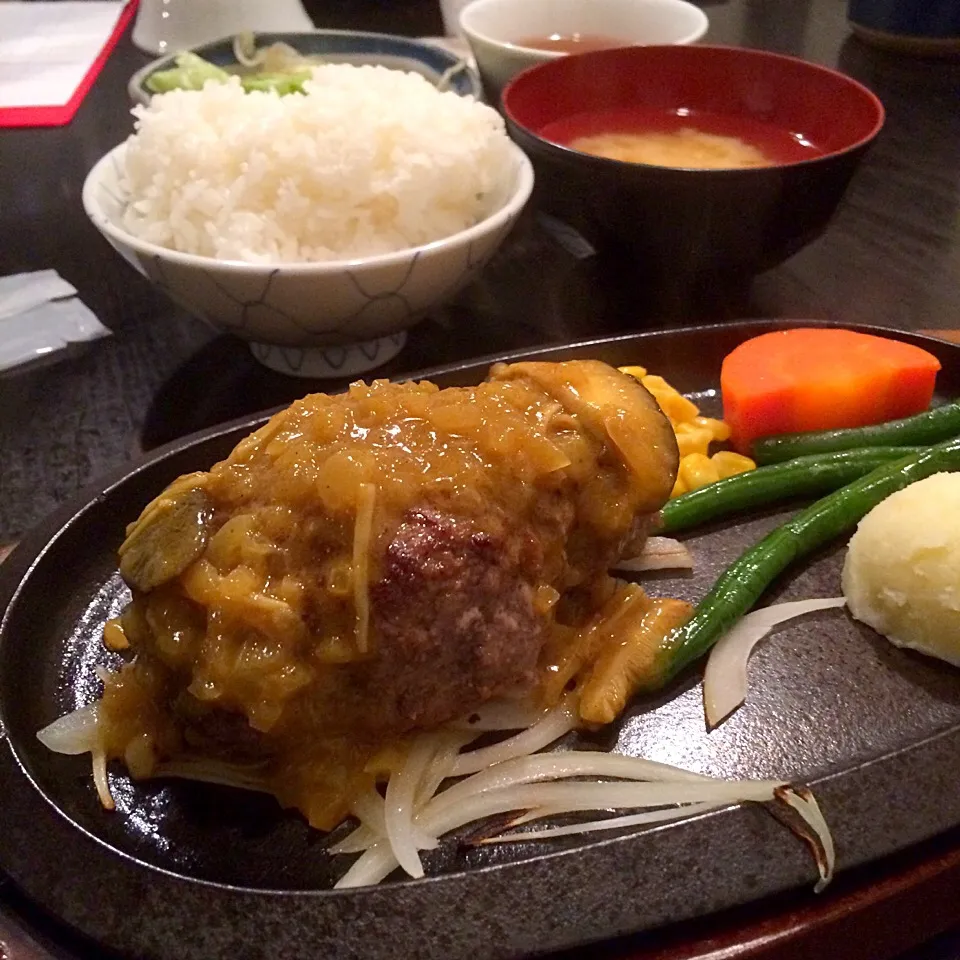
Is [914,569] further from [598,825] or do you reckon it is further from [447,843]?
[447,843]

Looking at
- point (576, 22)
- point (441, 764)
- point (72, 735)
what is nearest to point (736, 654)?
point (441, 764)

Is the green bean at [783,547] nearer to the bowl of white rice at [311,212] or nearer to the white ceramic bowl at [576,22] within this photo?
the bowl of white rice at [311,212]

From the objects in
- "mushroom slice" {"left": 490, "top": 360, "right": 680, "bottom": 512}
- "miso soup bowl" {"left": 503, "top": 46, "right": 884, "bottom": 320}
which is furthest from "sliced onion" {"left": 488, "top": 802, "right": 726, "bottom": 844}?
"miso soup bowl" {"left": 503, "top": 46, "right": 884, "bottom": 320}

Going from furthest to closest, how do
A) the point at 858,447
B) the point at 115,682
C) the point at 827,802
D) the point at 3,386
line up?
the point at 3,386 < the point at 858,447 < the point at 115,682 < the point at 827,802

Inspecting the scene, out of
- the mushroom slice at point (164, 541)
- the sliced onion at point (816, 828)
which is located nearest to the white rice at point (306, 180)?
the mushroom slice at point (164, 541)

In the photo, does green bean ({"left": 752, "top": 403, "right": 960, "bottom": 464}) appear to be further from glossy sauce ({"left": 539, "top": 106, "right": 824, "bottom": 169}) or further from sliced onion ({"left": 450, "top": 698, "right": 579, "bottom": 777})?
glossy sauce ({"left": 539, "top": 106, "right": 824, "bottom": 169})

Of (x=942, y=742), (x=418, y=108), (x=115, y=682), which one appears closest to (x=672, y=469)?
(x=942, y=742)

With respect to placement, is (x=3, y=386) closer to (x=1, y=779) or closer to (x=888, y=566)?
(x=1, y=779)
